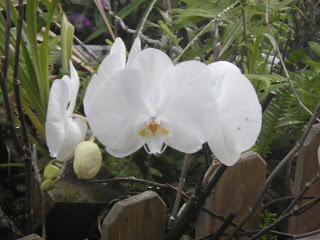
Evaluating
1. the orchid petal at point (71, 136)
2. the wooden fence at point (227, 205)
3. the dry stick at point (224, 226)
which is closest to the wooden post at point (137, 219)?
the wooden fence at point (227, 205)

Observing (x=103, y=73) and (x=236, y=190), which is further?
(x=236, y=190)

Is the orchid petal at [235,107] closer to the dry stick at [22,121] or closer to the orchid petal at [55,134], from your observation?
the orchid petal at [55,134]

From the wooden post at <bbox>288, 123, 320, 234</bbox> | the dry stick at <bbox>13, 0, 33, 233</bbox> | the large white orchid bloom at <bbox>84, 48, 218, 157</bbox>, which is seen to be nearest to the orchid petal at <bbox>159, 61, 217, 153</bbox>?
the large white orchid bloom at <bbox>84, 48, 218, 157</bbox>

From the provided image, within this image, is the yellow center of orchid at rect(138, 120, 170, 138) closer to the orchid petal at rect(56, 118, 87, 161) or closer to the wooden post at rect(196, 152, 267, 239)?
the orchid petal at rect(56, 118, 87, 161)

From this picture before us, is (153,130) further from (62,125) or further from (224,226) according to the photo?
(224,226)

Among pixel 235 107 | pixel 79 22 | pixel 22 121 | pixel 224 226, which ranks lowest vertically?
pixel 79 22

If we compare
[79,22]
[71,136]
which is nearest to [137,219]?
[71,136]
